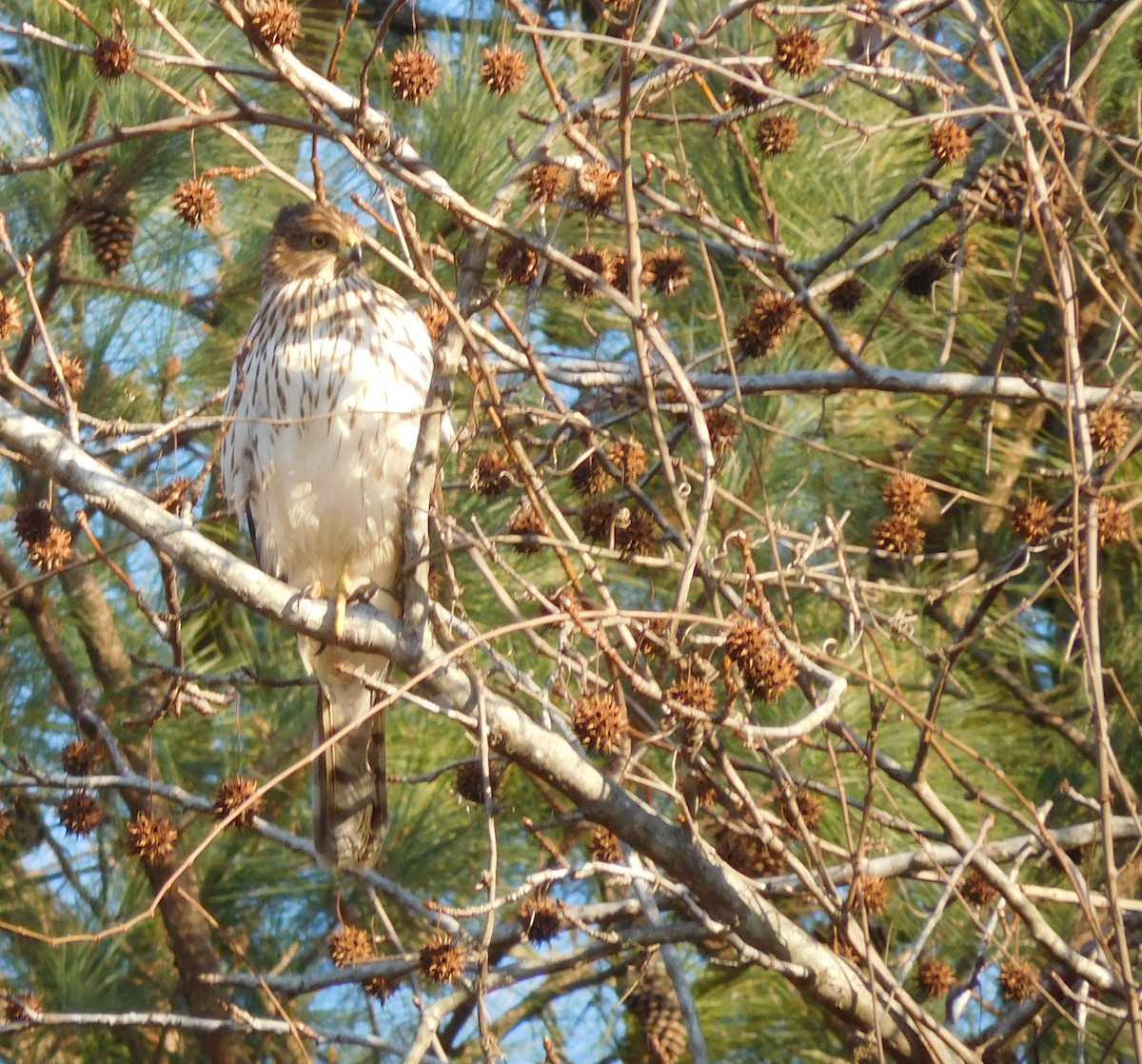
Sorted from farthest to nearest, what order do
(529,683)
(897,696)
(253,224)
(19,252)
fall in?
1. (253,224)
2. (19,252)
3. (529,683)
4. (897,696)

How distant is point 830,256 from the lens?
3.08 metres

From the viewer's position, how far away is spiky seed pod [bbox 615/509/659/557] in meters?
2.88

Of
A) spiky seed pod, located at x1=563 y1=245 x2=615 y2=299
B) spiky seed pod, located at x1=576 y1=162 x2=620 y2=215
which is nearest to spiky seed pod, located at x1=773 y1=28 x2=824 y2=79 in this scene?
spiky seed pod, located at x1=576 y1=162 x2=620 y2=215

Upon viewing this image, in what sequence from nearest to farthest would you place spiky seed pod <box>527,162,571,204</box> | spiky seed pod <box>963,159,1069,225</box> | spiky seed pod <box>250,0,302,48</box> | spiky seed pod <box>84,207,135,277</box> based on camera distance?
spiky seed pod <box>250,0,302,48</box>, spiky seed pod <box>527,162,571,204</box>, spiky seed pod <box>963,159,1069,225</box>, spiky seed pod <box>84,207,135,277</box>

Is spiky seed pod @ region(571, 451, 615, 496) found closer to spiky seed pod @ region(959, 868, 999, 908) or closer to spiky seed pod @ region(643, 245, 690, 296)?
spiky seed pod @ region(643, 245, 690, 296)

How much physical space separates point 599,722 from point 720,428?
956mm

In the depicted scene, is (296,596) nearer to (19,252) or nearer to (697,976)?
(19,252)

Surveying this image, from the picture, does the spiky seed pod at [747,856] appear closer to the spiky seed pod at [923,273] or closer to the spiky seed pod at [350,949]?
the spiky seed pod at [350,949]

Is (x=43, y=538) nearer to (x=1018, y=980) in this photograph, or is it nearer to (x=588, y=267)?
(x=588, y=267)

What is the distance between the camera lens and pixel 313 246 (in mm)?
3916

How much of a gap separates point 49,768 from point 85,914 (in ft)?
1.26

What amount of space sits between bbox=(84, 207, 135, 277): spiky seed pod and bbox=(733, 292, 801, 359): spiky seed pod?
5.54ft

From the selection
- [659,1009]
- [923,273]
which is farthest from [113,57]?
[659,1009]

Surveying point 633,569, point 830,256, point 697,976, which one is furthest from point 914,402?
point 697,976
